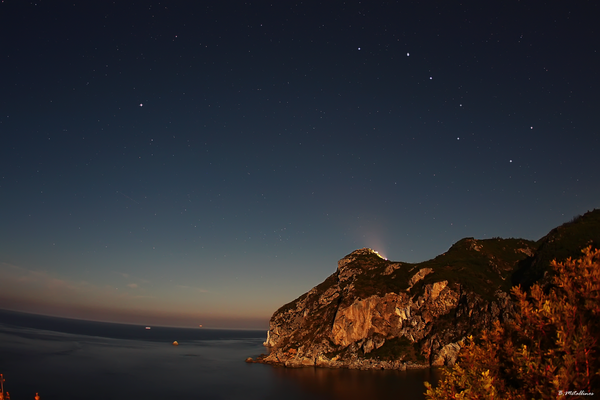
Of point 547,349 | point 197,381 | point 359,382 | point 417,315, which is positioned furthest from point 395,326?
point 547,349

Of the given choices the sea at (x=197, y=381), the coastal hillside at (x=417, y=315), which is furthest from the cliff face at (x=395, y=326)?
the sea at (x=197, y=381)

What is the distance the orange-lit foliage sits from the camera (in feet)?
51.5

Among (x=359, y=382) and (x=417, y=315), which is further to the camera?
(x=417, y=315)

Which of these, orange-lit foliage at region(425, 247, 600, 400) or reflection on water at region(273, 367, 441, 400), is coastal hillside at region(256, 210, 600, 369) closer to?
reflection on water at region(273, 367, 441, 400)

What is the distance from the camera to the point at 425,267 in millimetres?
185500

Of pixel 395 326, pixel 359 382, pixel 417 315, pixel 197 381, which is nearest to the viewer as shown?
pixel 359 382

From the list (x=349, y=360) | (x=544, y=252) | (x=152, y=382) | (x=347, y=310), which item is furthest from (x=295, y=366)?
(x=544, y=252)

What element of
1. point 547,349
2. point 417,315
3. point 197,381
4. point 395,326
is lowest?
point 197,381

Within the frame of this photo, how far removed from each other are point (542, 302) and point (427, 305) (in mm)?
162328

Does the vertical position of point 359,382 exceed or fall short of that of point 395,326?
it falls short

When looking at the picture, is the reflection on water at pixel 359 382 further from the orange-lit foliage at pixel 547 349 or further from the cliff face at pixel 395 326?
the orange-lit foliage at pixel 547 349

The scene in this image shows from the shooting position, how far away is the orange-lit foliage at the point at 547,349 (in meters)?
15.7

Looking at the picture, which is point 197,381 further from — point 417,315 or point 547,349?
point 547,349

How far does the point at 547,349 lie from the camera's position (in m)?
17.6
